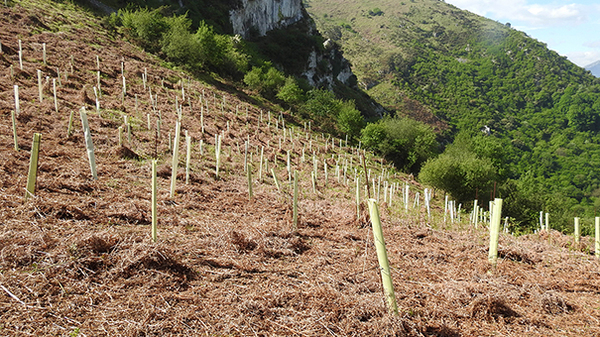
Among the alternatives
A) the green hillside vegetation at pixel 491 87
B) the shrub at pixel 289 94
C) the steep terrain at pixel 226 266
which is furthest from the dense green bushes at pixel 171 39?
the green hillside vegetation at pixel 491 87

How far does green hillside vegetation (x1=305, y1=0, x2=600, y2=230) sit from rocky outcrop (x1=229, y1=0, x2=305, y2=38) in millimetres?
42154

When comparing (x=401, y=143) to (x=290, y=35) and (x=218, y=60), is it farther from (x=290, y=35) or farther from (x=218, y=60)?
(x=290, y=35)

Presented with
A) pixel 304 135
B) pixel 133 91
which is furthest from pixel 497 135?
pixel 133 91

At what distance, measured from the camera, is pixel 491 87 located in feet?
396

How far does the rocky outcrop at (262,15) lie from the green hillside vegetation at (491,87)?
42154mm

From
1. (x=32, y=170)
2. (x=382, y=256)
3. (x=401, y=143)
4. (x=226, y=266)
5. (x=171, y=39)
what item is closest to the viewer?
(x=382, y=256)

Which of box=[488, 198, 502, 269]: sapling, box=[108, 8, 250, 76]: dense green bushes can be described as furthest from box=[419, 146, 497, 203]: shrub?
box=[108, 8, 250, 76]: dense green bushes

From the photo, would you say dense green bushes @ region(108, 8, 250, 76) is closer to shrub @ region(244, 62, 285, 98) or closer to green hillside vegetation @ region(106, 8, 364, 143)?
green hillside vegetation @ region(106, 8, 364, 143)

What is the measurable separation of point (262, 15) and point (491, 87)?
339ft

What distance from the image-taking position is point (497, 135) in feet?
306

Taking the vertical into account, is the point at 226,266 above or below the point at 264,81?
below

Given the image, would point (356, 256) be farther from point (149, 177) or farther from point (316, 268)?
point (149, 177)

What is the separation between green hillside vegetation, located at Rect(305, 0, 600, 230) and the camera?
81500 millimetres

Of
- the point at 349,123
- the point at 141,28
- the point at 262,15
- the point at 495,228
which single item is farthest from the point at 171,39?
the point at 262,15
